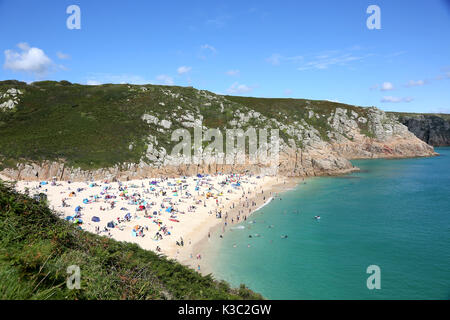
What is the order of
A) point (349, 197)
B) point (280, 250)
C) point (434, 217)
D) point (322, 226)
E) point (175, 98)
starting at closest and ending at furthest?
point (280, 250) → point (322, 226) → point (434, 217) → point (349, 197) → point (175, 98)

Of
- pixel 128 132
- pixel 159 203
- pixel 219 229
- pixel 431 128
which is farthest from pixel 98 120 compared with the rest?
pixel 431 128

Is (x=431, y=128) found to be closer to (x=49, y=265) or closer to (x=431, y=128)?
(x=431, y=128)

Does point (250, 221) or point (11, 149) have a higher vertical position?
point (11, 149)

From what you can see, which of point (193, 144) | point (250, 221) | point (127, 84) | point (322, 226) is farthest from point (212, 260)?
point (127, 84)

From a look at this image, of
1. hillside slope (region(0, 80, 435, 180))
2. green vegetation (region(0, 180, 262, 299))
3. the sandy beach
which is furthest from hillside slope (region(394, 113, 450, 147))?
green vegetation (region(0, 180, 262, 299))

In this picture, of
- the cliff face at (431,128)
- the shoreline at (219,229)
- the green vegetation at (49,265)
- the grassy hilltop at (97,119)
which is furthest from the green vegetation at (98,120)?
the cliff face at (431,128)

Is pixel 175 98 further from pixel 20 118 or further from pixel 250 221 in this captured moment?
pixel 250 221
